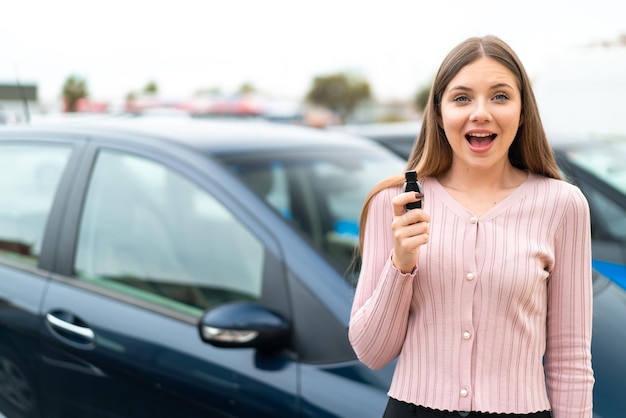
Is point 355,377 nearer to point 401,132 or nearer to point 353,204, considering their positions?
point 353,204

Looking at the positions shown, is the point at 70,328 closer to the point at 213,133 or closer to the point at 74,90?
the point at 213,133

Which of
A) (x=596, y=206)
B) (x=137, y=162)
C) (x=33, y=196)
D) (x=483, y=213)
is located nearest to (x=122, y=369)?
(x=137, y=162)

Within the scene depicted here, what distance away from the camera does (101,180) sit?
8.88 feet

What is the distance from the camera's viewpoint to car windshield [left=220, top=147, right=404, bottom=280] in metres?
2.63

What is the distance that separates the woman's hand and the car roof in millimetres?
1250

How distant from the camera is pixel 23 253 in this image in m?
2.83

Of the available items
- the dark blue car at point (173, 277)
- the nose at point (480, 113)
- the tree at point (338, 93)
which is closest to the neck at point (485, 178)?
the nose at point (480, 113)

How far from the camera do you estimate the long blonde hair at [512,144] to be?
1493 mm

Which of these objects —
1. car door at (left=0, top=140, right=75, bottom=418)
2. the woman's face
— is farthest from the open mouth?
car door at (left=0, top=140, right=75, bottom=418)

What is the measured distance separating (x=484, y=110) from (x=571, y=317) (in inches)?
17.6

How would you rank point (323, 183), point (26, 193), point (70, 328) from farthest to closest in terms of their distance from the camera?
1. point (323, 183)
2. point (26, 193)
3. point (70, 328)

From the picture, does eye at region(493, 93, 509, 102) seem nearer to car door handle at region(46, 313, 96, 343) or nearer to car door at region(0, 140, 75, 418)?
car door handle at region(46, 313, 96, 343)

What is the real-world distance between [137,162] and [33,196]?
59 centimetres

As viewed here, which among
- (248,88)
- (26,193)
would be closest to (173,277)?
(26,193)
